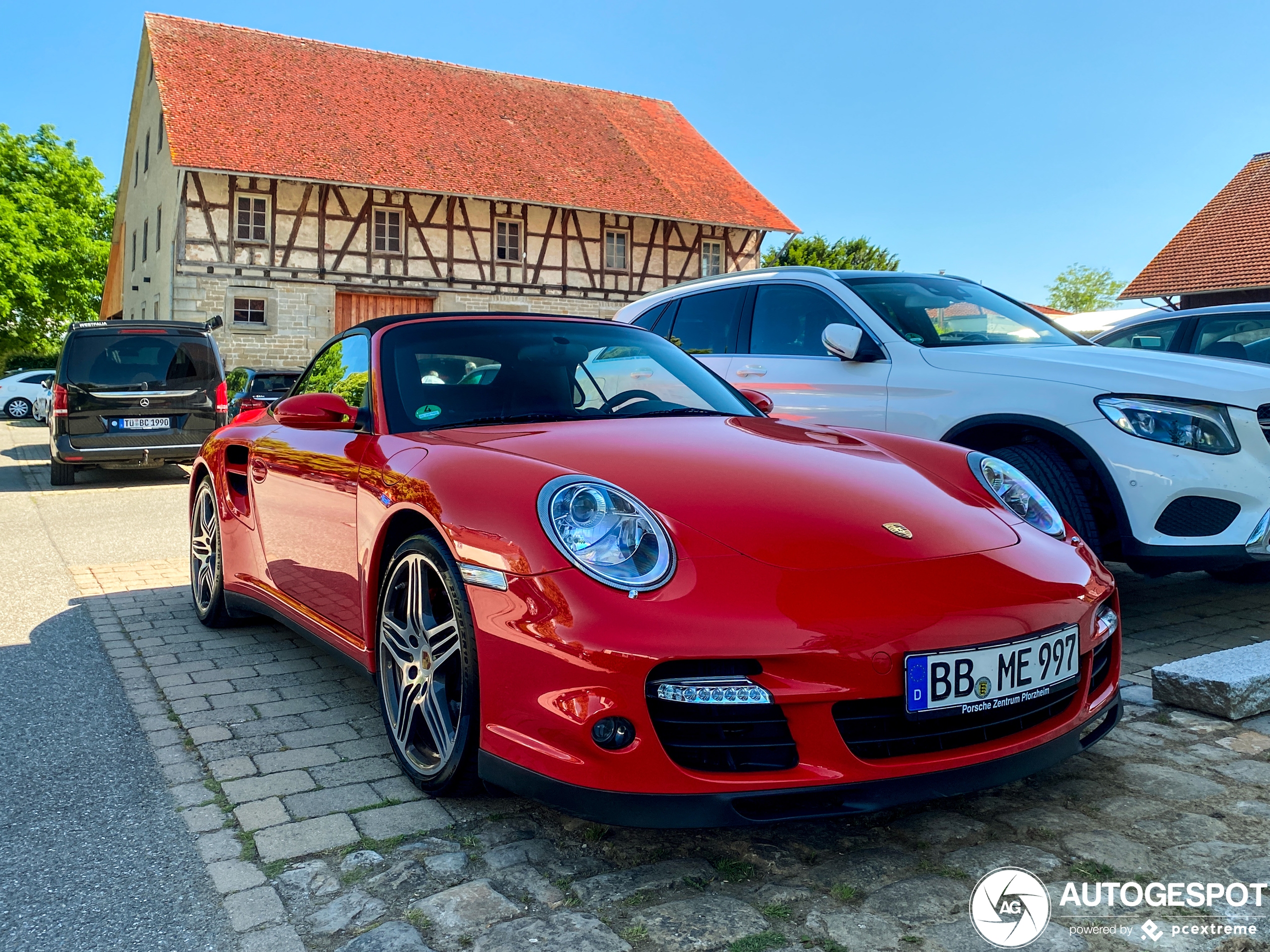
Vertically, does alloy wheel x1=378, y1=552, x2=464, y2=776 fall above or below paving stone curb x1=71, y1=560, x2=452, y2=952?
above

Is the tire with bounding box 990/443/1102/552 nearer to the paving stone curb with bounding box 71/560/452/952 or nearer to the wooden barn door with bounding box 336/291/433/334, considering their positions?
the paving stone curb with bounding box 71/560/452/952

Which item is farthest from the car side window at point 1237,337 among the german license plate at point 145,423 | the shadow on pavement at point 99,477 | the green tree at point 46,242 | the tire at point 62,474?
the green tree at point 46,242

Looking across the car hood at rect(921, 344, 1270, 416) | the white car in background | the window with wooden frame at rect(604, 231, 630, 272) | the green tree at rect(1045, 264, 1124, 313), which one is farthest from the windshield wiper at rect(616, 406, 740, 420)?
the green tree at rect(1045, 264, 1124, 313)

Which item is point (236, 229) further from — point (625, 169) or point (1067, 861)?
point (1067, 861)

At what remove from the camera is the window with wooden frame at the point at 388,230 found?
1072 inches

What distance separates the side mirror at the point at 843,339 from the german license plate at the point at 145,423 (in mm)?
8751

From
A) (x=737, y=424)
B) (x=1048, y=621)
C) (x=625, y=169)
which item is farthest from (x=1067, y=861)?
(x=625, y=169)

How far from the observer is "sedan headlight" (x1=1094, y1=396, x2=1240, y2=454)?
14.0 feet

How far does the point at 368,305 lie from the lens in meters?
27.2

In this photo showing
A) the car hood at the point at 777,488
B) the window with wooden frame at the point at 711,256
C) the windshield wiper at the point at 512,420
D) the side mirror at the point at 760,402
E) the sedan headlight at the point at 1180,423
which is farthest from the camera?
the window with wooden frame at the point at 711,256

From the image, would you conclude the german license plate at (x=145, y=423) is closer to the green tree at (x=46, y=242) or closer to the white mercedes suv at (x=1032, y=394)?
the white mercedes suv at (x=1032, y=394)

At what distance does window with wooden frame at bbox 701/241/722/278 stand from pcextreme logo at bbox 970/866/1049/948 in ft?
97.4

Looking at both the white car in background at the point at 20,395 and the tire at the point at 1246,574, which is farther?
the white car in background at the point at 20,395

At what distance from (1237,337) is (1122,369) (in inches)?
126
